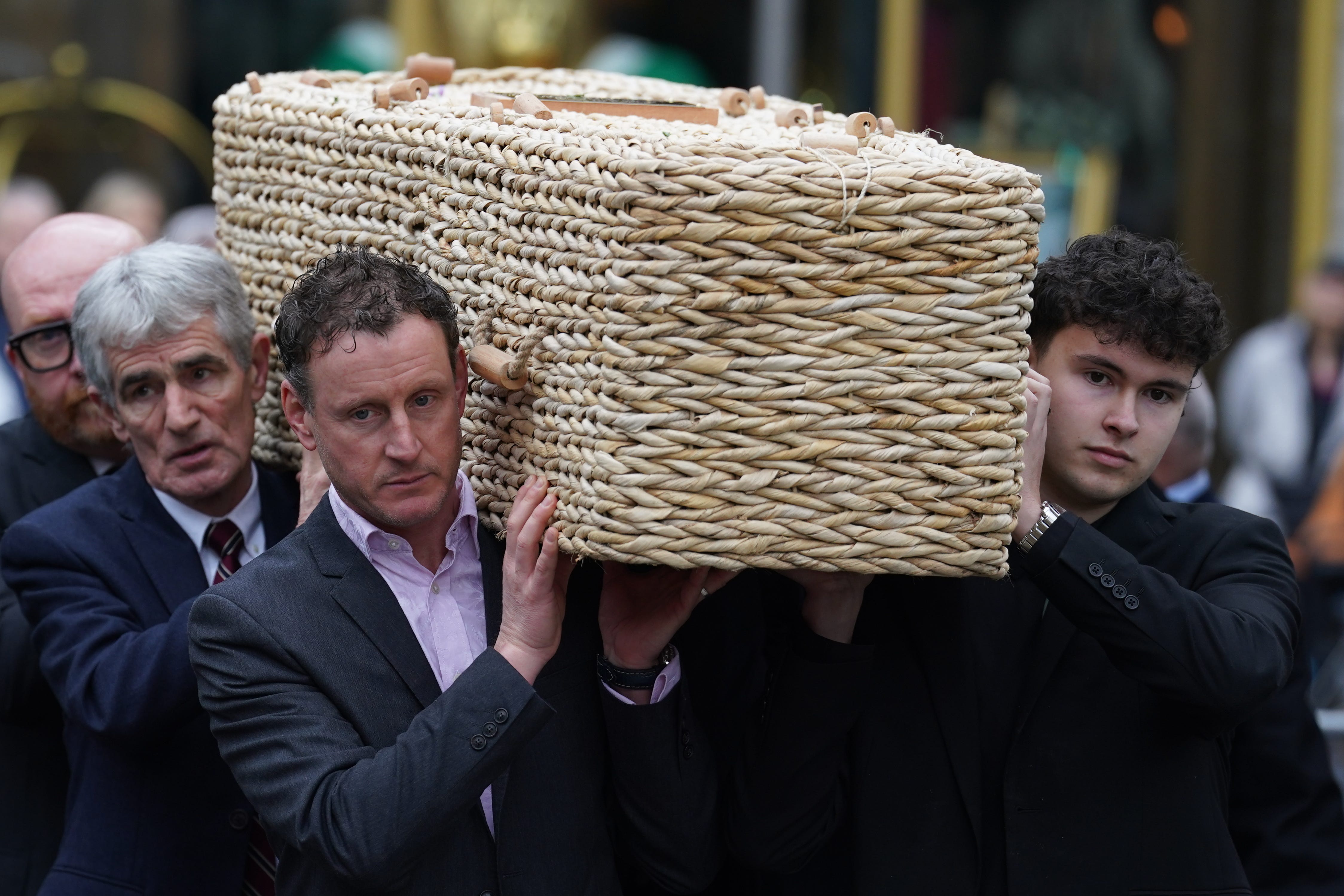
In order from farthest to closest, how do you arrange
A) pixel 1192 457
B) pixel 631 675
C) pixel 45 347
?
pixel 1192 457 < pixel 45 347 < pixel 631 675

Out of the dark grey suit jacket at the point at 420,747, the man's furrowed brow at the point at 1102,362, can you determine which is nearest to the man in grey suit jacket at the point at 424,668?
the dark grey suit jacket at the point at 420,747

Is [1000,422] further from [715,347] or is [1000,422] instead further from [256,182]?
[256,182]

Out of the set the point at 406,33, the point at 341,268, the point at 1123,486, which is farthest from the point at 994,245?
the point at 406,33

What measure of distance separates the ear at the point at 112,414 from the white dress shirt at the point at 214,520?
110mm

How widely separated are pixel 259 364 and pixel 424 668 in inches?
31.0

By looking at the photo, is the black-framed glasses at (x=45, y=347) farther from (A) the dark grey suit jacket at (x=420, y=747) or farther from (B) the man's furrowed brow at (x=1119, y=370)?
(B) the man's furrowed brow at (x=1119, y=370)

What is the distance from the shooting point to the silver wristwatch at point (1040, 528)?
6.97 feet

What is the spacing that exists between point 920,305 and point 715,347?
0.84 feet

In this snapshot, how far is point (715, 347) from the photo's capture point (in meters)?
1.87

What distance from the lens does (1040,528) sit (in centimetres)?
213

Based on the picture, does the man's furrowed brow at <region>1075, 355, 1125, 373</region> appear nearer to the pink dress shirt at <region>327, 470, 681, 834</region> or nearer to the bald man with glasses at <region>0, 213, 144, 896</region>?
the pink dress shirt at <region>327, 470, 681, 834</region>

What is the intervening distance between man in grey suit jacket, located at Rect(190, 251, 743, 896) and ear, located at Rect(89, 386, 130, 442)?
500 mm

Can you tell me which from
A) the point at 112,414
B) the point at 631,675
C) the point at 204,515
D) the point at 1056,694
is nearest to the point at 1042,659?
the point at 1056,694

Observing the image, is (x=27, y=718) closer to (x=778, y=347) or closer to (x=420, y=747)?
(x=420, y=747)
